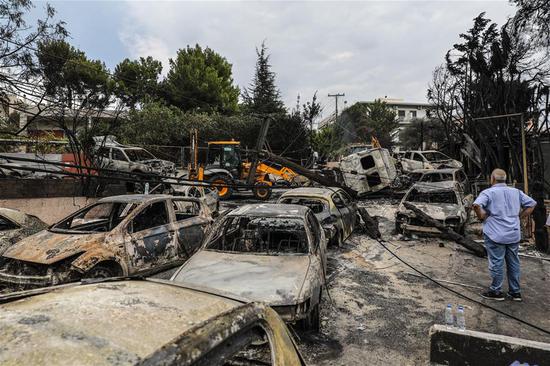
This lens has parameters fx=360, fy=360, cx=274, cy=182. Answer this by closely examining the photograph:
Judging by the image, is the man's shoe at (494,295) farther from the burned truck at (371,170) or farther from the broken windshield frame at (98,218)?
the burned truck at (371,170)

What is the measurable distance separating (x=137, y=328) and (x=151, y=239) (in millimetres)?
4587

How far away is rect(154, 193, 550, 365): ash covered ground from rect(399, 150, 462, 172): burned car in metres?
11.8

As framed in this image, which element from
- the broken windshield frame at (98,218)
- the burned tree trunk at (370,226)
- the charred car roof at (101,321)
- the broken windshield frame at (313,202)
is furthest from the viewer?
the burned tree trunk at (370,226)

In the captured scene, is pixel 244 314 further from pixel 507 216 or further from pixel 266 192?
pixel 266 192

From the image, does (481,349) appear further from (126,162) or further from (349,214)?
(126,162)

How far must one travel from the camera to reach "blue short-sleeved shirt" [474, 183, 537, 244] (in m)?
5.19

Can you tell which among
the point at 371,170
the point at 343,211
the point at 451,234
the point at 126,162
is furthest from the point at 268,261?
the point at 126,162

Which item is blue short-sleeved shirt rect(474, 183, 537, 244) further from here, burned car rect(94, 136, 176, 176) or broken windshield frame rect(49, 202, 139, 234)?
burned car rect(94, 136, 176, 176)

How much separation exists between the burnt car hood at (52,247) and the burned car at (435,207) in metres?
7.83

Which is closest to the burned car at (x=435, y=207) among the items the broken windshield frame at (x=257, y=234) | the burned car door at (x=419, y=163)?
the broken windshield frame at (x=257, y=234)

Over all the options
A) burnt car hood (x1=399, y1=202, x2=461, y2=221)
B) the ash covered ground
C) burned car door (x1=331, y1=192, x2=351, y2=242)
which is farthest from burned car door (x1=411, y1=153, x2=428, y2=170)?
burned car door (x1=331, y1=192, x2=351, y2=242)

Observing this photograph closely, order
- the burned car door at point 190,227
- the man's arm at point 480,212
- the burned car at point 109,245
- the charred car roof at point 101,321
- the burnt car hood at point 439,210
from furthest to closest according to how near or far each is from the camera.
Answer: the burnt car hood at point 439,210 → the burned car door at point 190,227 → the man's arm at point 480,212 → the burned car at point 109,245 → the charred car roof at point 101,321

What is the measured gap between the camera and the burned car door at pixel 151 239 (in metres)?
5.60

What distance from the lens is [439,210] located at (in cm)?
983
